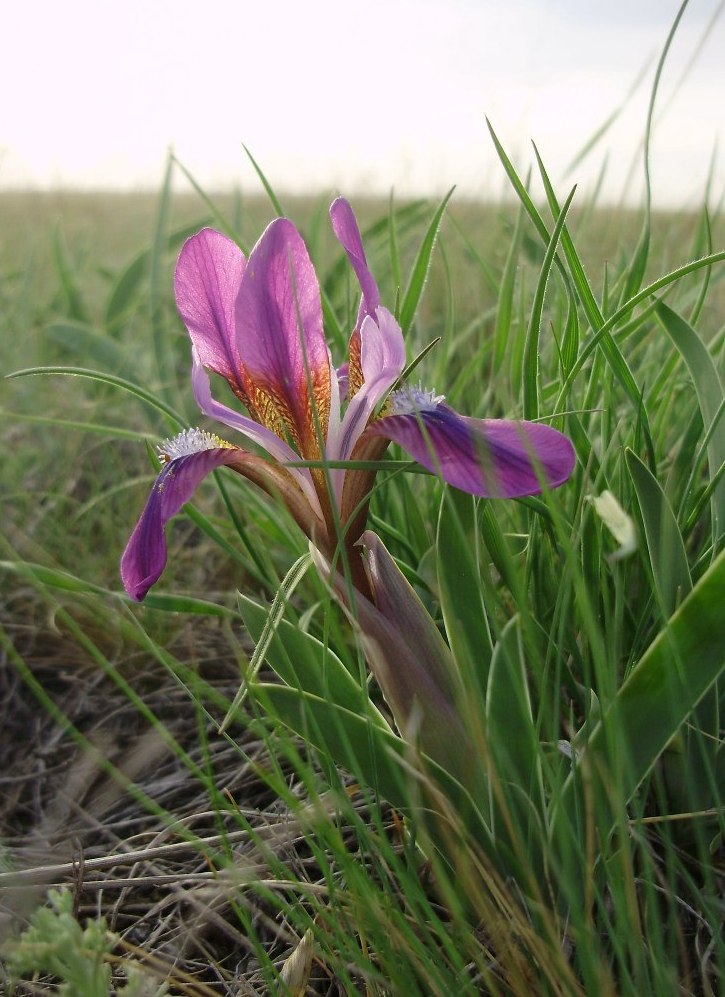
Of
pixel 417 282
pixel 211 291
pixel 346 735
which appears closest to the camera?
pixel 346 735

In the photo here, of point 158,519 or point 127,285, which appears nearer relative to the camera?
point 158,519

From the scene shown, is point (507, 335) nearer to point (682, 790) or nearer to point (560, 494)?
point (560, 494)

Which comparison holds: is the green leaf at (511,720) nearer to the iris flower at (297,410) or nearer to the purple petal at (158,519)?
the iris flower at (297,410)

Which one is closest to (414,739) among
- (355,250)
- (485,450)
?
(485,450)

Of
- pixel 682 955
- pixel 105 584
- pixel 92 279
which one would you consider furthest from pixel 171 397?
pixel 92 279

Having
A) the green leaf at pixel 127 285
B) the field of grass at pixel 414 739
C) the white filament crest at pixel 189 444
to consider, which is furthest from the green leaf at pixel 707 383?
the green leaf at pixel 127 285

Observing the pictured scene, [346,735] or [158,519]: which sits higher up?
[158,519]

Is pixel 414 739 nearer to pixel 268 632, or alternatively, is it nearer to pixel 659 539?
pixel 268 632

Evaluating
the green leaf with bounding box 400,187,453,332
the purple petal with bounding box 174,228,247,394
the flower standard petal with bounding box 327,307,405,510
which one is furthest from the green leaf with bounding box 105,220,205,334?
the flower standard petal with bounding box 327,307,405,510
